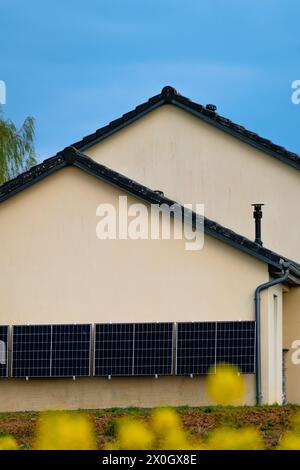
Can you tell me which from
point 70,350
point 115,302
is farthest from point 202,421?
point 115,302

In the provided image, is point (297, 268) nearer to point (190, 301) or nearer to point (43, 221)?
point (190, 301)

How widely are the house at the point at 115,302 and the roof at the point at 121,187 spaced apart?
0.02m

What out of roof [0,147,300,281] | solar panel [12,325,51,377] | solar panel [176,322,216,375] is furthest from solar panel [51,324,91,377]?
roof [0,147,300,281]

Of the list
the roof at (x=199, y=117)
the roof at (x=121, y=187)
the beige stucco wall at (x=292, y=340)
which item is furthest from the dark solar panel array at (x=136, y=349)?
the roof at (x=199, y=117)

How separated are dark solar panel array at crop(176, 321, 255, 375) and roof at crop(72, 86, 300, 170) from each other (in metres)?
6.92

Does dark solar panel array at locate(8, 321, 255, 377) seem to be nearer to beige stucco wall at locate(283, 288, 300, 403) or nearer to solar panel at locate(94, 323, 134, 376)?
solar panel at locate(94, 323, 134, 376)

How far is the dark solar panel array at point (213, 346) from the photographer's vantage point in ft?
76.1

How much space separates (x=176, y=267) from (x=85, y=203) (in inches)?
81.6

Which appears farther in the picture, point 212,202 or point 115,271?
point 212,202

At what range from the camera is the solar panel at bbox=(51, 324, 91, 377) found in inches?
918

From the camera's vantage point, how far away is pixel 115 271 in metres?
24.0

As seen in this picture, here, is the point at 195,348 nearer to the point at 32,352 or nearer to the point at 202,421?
the point at 32,352
